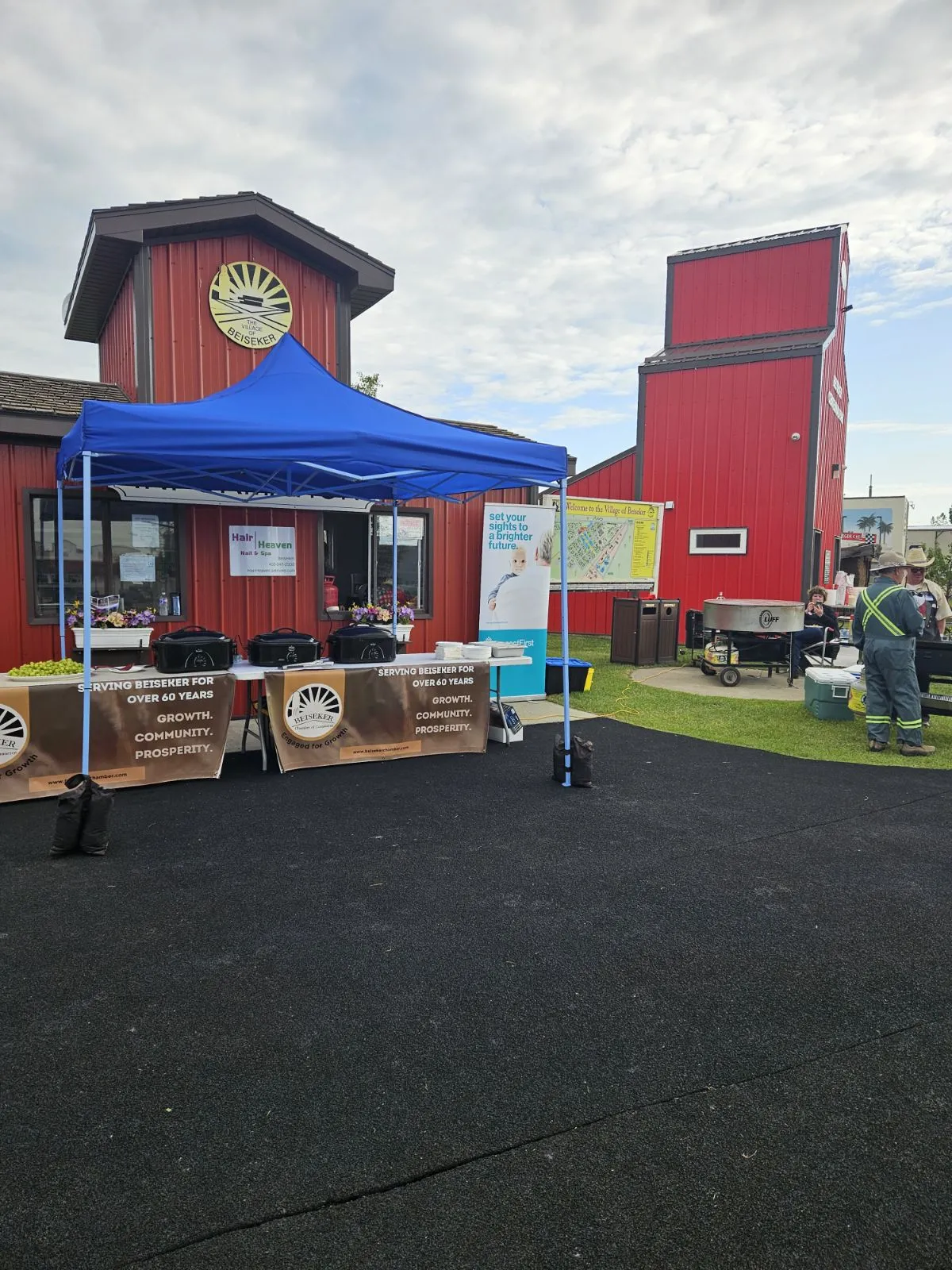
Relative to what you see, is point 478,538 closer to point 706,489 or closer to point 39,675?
point 39,675

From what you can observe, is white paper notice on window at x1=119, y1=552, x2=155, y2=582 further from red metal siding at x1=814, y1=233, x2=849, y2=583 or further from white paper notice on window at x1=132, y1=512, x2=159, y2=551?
red metal siding at x1=814, y1=233, x2=849, y2=583

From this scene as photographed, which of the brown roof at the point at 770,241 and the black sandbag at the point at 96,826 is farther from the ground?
the brown roof at the point at 770,241

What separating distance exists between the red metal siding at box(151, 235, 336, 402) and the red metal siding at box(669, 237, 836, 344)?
35.5ft

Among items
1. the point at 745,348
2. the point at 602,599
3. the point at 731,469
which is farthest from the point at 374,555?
the point at 745,348

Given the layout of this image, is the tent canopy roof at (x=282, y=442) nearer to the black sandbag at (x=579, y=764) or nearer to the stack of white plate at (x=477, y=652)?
the stack of white plate at (x=477, y=652)

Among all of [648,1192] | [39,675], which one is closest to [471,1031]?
[648,1192]

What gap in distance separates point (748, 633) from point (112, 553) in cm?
839

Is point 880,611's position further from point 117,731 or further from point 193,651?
point 117,731

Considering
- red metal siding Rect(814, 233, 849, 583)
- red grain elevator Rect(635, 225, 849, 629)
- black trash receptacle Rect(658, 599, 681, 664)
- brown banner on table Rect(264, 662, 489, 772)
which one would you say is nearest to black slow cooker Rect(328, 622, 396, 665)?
brown banner on table Rect(264, 662, 489, 772)

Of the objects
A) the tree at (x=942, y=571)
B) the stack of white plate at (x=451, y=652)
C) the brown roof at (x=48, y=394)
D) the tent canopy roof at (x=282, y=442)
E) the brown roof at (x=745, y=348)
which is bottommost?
the stack of white plate at (x=451, y=652)

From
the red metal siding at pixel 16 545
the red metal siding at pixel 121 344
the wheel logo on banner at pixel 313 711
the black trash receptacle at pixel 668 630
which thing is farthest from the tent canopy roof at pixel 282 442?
the black trash receptacle at pixel 668 630

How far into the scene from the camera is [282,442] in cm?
529

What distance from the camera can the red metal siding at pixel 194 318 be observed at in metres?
8.27

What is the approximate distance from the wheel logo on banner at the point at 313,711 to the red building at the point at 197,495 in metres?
2.35
